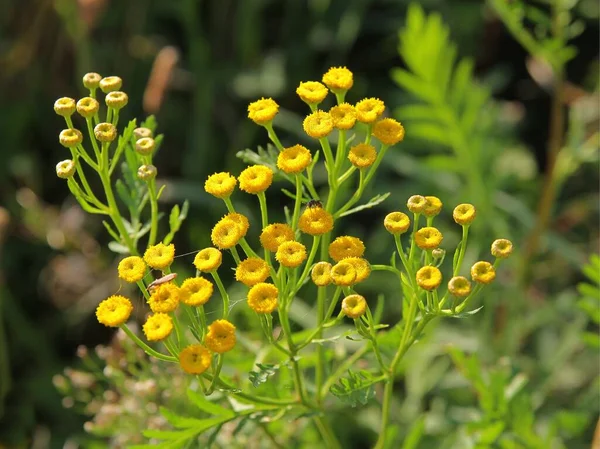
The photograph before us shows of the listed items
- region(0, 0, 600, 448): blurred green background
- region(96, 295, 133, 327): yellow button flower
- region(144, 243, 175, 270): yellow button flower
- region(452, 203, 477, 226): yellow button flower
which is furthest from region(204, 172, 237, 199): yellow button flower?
region(0, 0, 600, 448): blurred green background

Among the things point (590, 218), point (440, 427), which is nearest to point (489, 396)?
point (440, 427)

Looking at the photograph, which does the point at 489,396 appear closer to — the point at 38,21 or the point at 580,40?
the point at 580,40

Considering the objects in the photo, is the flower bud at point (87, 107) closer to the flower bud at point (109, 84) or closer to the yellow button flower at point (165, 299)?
the flower bud at point (109, 84)

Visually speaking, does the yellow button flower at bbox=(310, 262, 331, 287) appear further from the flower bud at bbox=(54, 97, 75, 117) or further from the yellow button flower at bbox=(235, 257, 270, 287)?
the flower bud at bbox=(54, 97, 75, 117)

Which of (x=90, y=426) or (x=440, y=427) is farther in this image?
(x=440, y=427)

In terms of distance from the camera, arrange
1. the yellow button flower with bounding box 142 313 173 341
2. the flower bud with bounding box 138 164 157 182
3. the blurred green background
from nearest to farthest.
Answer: the yellow button flower with bounding box 142 313 173 341 < the flower bud with bounding box 138 164 157 182 < the blurred green background

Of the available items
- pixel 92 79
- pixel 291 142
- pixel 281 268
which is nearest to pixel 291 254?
pixel 281 268
